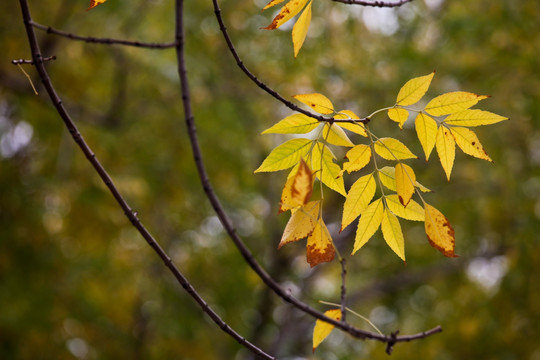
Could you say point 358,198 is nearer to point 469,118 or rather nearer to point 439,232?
point 439,232

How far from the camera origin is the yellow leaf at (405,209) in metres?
1.16

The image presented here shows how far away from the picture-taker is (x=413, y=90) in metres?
1.07

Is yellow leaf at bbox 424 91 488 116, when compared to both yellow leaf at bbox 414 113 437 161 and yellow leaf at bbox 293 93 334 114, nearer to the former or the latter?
yellow leaf at bbox 414 113 437 161

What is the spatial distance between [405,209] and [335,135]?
0.24m

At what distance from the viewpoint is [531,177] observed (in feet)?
17.1

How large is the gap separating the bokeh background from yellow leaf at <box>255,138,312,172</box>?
10.3 feet

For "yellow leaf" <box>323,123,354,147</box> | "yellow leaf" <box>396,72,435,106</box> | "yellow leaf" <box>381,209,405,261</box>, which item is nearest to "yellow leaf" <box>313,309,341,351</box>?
"yellow leaf" <box>381,209,405,261</box>

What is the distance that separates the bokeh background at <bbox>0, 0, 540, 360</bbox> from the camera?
166 inches

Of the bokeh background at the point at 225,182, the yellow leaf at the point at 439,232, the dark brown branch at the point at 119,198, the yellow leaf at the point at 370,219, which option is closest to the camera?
the dark brown branch at the point at 119,198

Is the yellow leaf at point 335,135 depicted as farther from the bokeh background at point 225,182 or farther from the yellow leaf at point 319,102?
the bokeh background at point 225,182

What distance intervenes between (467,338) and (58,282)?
3555 mm

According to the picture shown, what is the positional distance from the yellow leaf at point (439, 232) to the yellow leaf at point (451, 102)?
0.20 metres

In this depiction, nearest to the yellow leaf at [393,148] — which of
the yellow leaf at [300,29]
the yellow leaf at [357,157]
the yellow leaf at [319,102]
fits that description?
the yellow leaf at [357,157]

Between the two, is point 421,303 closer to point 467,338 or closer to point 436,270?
point 436,270
